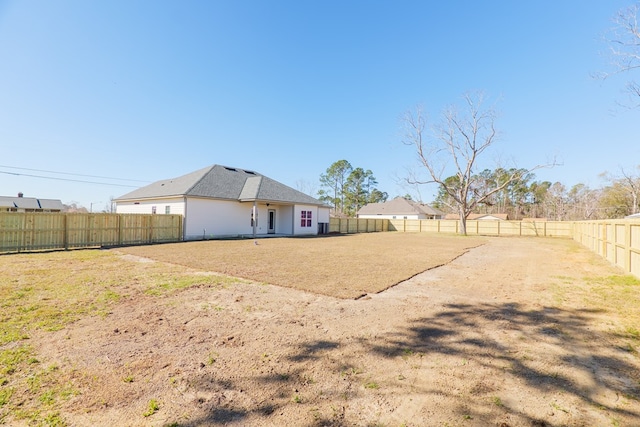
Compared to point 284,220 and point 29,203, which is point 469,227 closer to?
point 284,220

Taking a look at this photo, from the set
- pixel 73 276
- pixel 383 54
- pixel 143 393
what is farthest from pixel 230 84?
pixel 143 393

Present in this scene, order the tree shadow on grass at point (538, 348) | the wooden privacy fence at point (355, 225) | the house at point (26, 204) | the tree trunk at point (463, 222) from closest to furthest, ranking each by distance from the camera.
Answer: the tree shadow on grass at point (538, 348) → the tree trunk at point (463, 222) → the wooden privacy fence at point (355, 225) → the house at point (26, 204)

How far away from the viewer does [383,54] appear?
52.5 feet

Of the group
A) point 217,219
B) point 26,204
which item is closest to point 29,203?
point 26,204

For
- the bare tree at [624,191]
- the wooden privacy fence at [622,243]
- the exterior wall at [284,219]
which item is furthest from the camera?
the bare tree at [624,191]

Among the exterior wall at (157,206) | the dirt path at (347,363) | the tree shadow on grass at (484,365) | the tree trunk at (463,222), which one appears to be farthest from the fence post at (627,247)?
the tree trunk at (463,222)

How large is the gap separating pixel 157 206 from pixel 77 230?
6.89m

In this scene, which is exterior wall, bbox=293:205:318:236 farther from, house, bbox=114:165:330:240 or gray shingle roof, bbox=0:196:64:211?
gray shingle roof, bbox=0:196:64:211

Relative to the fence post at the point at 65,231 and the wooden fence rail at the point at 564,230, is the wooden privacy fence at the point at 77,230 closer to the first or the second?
the fence post at the point at 65,231

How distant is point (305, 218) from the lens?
2359 cm

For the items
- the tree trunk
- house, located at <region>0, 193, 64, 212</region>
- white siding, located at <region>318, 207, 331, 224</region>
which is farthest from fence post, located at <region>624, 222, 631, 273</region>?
house, located at <region>0, 193, 64, 212</region>

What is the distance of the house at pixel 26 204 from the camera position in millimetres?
33969

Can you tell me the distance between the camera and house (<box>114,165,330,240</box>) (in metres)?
17.6

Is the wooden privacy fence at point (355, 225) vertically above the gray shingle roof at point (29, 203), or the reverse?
the gray shingle roof at point (29, 203)
